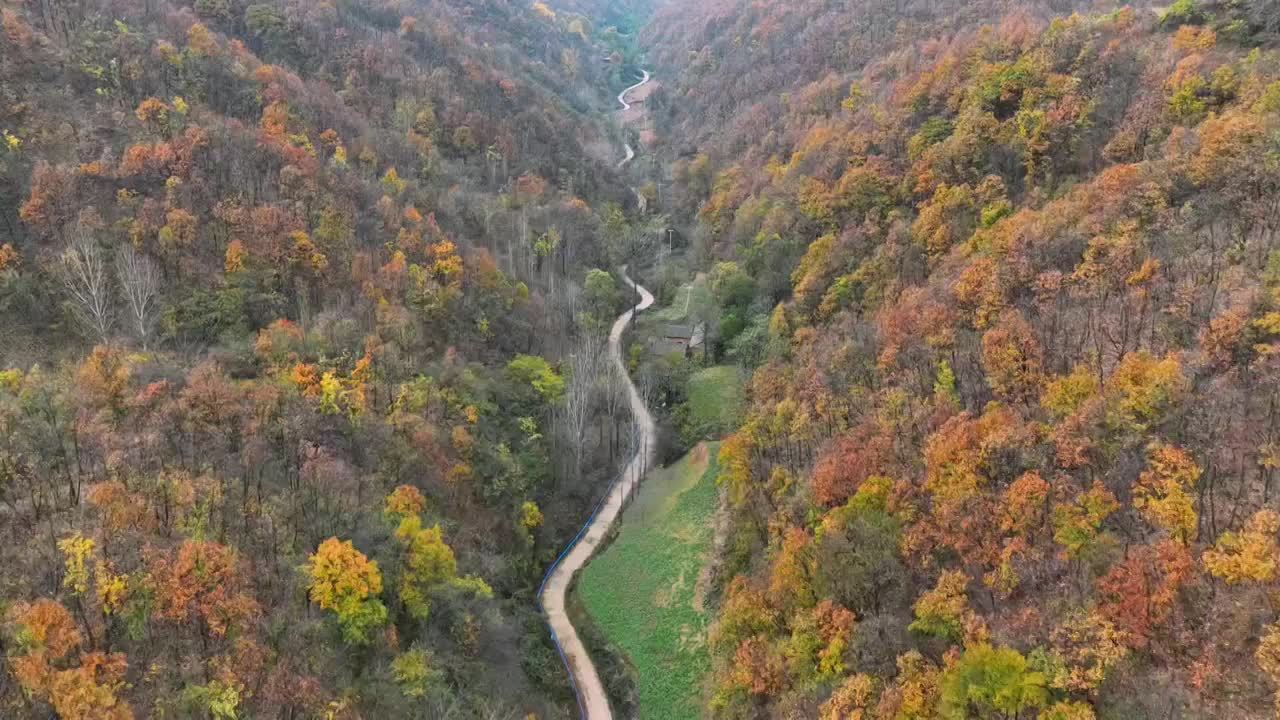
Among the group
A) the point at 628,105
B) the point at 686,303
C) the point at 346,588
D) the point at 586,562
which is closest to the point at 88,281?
the point at 346,588

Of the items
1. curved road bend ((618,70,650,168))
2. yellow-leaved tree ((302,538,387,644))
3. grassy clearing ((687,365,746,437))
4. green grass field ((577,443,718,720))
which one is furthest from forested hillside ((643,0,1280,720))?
curved road bend ((618,70,650,168))

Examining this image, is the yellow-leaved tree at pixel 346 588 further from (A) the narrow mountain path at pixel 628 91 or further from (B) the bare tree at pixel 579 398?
(A) the narrow mountain path at pixel 628 91

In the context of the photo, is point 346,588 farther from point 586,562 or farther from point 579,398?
point 579,398

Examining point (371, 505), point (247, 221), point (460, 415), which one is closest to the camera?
point (371, 505)

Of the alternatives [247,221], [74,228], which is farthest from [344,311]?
[74,228]

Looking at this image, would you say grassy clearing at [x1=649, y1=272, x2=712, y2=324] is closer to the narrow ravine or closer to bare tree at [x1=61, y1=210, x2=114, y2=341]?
the narrow ravine

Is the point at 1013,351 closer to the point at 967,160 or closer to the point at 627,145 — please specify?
the point at 967,160

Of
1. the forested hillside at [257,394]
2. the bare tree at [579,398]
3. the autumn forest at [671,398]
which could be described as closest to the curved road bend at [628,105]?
the forested hillside at [257,394]
